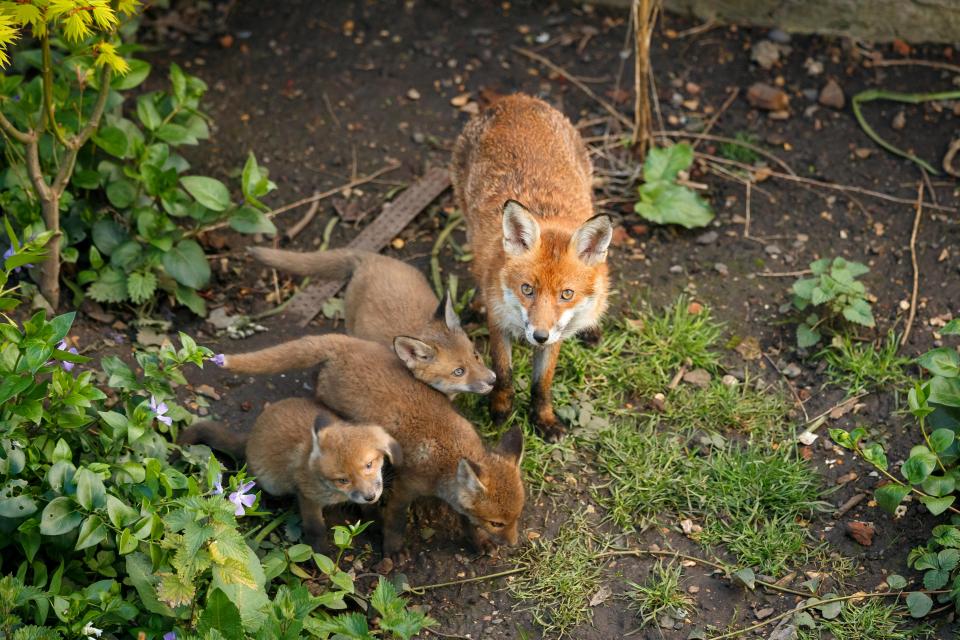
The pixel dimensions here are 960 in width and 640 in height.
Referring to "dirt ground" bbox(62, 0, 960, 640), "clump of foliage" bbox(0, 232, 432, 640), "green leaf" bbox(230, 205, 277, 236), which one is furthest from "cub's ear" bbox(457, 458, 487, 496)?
"green leaf" bbox(230, 205, 277, 236)

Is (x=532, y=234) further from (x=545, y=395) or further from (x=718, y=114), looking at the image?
(x=718, y=114)

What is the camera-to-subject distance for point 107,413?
5.00m

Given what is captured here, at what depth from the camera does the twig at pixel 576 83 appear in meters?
8.32

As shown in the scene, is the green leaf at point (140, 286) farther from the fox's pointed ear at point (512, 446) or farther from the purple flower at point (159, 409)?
the fox's pointed ear at point (512, 446)

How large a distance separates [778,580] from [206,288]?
4.33m

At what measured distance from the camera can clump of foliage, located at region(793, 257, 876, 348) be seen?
6488mm

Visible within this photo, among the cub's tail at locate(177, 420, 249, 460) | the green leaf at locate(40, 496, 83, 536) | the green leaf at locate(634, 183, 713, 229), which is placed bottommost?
the cub's tail at locate(177, 420, 249, 460)

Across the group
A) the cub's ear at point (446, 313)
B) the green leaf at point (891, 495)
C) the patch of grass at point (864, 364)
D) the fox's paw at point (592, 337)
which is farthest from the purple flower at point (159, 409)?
the patch of grass at point (864, 364)

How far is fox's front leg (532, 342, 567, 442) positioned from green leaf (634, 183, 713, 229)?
1.74 metres

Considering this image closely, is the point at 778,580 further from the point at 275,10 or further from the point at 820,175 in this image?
the point at 275,10

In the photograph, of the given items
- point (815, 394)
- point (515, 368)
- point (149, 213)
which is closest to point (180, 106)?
point (149, 213)

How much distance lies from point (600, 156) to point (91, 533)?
5.04 metres

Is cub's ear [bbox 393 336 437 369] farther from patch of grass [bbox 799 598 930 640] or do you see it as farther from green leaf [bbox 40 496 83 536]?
patch of grass [bbox 799 598 930 640]

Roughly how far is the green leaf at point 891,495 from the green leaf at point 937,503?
11cm
